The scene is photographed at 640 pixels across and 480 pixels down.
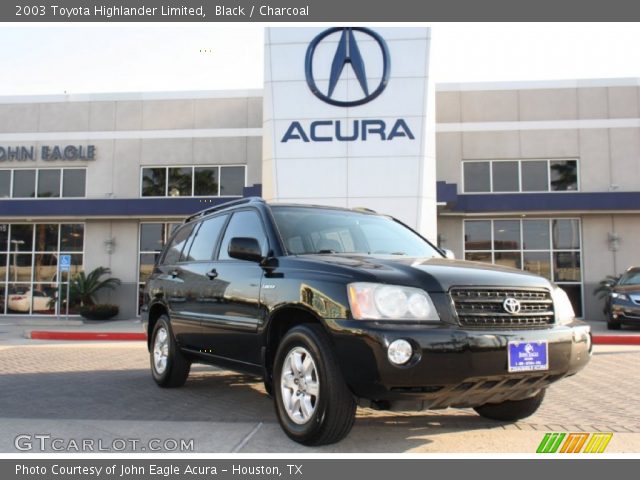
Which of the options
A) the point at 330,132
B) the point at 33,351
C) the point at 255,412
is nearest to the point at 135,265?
the point at 330,132

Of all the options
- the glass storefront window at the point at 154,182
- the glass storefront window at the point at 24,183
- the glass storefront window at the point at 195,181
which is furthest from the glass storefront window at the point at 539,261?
the glass storefront window at the point at 24,183

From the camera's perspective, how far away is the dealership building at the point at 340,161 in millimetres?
17906

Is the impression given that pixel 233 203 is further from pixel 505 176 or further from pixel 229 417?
pixel 505 176

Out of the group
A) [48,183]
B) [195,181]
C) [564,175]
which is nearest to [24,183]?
[48,183]

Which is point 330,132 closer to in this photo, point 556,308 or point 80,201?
point 80,201

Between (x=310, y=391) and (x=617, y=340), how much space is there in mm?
11118

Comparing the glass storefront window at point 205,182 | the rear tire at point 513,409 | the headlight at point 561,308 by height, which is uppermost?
the glass storefront window at point 205,182

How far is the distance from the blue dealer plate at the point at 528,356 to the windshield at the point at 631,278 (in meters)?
13.8

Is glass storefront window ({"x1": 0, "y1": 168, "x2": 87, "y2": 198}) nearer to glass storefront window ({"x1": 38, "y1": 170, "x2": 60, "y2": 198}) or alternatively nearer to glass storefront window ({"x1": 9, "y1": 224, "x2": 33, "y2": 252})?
glass storefront window ({"x1": 38, "y1": 170, "x2": 60, "y2": 198})

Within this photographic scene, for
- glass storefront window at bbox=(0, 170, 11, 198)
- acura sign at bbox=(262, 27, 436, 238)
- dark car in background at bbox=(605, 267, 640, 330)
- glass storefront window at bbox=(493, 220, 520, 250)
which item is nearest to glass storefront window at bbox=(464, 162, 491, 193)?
glass storefront window at bbox=(493, 220, 520, 250)

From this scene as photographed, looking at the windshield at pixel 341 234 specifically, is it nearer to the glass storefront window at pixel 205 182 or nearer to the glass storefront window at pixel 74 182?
the glass storefront window at pixel 205 182

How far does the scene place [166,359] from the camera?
6.59 meters

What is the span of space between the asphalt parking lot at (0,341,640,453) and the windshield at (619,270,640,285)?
9.36 metres

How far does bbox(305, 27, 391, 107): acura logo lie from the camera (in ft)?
58.7
